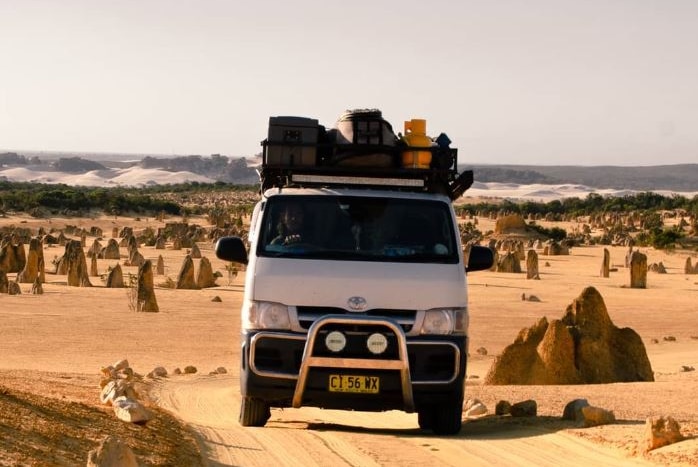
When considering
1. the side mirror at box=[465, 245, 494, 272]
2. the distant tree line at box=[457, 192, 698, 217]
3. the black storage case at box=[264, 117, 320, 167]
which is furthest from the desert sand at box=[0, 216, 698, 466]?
the distant tree line at box=[457, 192, 698, 217]

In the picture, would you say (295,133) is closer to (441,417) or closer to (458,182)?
(458,182)

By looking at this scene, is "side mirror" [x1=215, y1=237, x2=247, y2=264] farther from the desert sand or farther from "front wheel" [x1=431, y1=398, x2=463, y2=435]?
"front wheel" [x1=431, y1=398, x2=463, y2=435]

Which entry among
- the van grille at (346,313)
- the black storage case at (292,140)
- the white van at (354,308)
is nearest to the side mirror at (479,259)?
the white van at (354,308)

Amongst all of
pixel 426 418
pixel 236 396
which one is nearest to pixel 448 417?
pixel 426 418

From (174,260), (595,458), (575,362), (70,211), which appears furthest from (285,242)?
(70,211)

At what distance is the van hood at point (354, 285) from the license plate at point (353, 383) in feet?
2.04

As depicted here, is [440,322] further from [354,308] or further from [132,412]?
[132,412]

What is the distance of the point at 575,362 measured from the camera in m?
18.4

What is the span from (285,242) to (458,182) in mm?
1944

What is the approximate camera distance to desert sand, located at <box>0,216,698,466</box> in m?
10.1

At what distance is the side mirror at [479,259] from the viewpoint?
11.8 metres

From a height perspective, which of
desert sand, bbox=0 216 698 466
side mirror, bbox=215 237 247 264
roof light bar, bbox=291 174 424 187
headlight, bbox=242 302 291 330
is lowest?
desert sand, bbox=0 216 698 466

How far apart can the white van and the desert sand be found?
460mm

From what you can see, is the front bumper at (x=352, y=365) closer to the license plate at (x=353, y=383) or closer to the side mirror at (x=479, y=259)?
the license plate at (x=353, y=383)
